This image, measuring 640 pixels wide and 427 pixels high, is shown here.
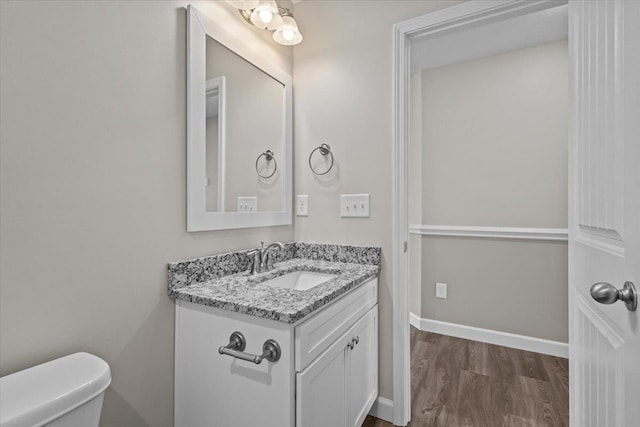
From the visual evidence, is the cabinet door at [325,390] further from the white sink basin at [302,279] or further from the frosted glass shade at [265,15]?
the frosted glass shade at [265,15]

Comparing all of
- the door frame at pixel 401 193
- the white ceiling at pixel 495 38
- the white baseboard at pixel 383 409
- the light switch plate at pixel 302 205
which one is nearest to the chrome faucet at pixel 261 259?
the light switch plate at pixel 302 205

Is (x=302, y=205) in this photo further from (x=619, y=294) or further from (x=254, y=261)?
(x=619, y=294)

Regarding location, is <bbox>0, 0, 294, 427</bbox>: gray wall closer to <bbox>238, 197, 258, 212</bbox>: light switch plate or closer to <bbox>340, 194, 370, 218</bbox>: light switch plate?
<bbox>238, 197, 258, 212</bbox>: light switch plate

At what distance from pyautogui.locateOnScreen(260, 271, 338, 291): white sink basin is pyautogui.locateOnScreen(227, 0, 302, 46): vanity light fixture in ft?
4.14

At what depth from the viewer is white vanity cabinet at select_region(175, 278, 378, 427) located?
0.97 meters

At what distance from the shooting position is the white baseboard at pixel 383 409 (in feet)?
5.43

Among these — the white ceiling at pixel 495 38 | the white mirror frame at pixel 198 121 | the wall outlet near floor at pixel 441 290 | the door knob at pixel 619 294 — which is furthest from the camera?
the wall outlet near floor at pixel 441 290

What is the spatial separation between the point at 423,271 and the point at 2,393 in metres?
2.77

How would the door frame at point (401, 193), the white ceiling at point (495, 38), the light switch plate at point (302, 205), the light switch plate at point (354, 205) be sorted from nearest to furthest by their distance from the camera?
the door frame at point (401, 193)
the light switch plate at point (354, 205)
the light switch plate at point (302, 205)
the white ceiling at point (495, 38)

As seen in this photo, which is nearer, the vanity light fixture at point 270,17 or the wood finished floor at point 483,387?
the vanity light fixture at point 270,17

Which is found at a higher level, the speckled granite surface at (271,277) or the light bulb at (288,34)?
the light bulb at (288,34)

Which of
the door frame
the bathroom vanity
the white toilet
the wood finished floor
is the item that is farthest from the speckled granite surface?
the wood finished floor

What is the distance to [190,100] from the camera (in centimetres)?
128

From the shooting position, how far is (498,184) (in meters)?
2.61
